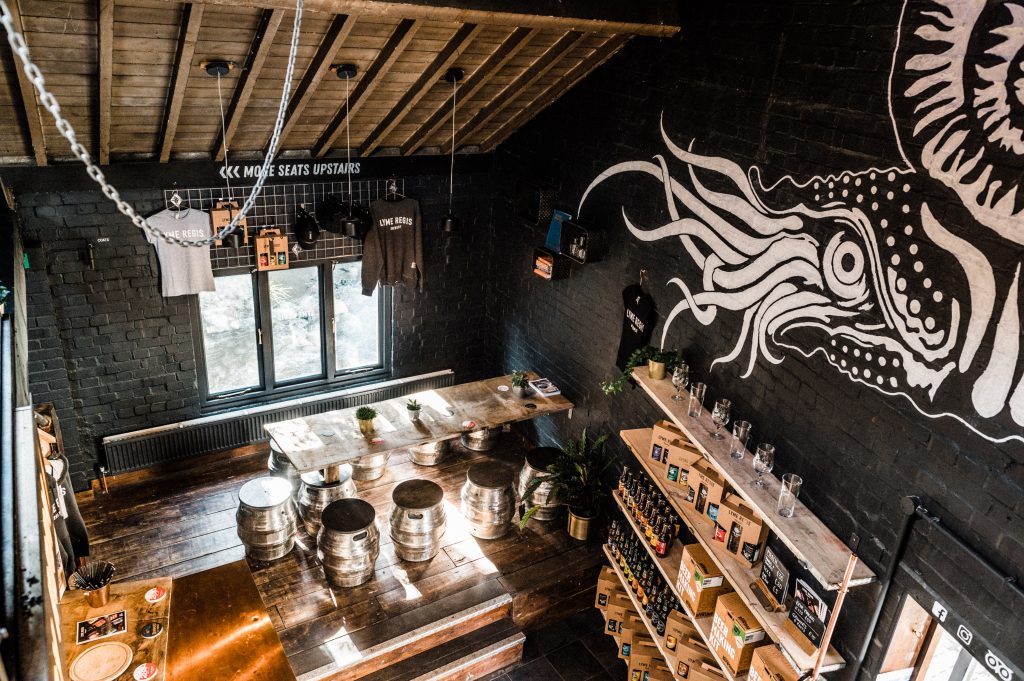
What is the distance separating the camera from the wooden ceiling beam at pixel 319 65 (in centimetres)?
459

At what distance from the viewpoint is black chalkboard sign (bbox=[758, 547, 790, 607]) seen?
413cm

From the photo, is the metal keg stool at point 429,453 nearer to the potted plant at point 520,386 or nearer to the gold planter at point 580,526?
the potted plant at point 520,386

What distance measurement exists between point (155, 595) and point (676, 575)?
3.31 meters

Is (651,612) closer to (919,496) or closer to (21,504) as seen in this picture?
(919,496)

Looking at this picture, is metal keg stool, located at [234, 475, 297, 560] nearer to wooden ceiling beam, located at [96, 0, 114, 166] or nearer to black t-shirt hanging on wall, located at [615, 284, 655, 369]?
wooden ceiling beam, located at [96, 0, 114, 166]

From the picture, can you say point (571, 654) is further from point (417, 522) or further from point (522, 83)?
point (522, 83)

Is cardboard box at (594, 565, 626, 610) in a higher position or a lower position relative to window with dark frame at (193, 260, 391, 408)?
lower

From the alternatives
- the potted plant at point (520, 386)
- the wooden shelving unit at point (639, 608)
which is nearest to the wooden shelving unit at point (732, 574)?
the wooden shelving unit at point (639, 608)

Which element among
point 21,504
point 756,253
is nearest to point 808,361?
point 756,253

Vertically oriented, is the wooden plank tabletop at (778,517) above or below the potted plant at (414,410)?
above

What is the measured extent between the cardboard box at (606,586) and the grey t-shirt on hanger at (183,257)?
179 inches

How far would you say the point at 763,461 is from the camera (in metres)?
4.27

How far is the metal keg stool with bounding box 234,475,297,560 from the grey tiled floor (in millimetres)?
2153

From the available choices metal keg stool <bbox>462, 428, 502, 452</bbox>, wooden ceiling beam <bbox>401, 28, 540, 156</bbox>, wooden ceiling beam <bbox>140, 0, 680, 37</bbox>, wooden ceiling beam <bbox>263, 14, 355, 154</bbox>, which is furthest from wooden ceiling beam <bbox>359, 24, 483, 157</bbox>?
metal keg stool <bbox>462, 428, 502, 452</bbox>
